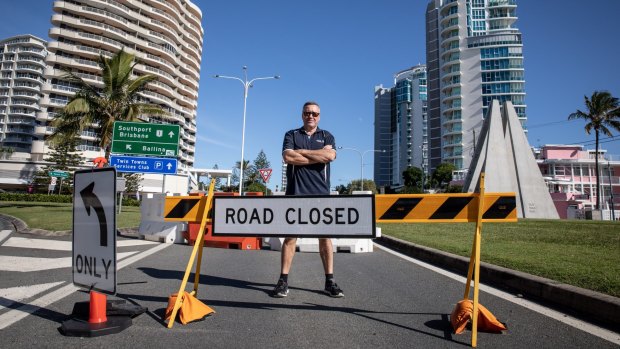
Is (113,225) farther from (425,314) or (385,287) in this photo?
(385,287)

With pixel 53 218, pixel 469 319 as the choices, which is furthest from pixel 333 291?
pixel 53 218

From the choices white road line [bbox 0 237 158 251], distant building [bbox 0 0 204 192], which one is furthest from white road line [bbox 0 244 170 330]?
distant building [bbox 0 0 204 192]

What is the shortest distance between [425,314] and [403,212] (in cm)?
96

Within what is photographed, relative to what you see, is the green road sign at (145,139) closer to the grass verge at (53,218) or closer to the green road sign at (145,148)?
the green road sign at (145,148)

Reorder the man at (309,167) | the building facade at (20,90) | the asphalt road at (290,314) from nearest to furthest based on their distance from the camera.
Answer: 1. the asphalt road at (290,314)
2. the man at (309,167)
3. the building facade at (20,90)

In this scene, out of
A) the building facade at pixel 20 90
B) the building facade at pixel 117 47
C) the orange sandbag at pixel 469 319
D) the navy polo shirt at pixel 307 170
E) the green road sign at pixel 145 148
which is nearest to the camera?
the orange sandbag at pixel 469 319

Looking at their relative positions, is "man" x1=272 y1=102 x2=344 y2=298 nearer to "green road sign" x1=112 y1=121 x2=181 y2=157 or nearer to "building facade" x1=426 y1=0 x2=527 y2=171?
"green road sign" x1=112 y1=121 x2=181 y2=157

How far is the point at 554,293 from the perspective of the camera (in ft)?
12.9

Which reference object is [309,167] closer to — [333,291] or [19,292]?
[333,291]

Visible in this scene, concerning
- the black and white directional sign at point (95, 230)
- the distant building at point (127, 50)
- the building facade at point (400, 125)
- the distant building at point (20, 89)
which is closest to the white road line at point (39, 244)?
the black and white directional sign at point (95, 230)

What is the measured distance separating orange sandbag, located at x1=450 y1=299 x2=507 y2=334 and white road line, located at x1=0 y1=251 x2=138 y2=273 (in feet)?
17.7

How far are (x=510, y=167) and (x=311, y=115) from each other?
36218mm

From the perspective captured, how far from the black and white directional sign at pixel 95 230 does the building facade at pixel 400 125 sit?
12640 centimetres

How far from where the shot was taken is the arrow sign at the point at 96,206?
2.91 meters
